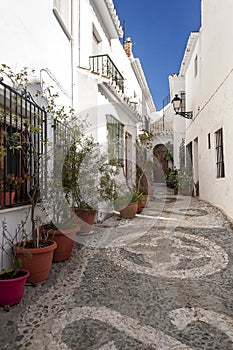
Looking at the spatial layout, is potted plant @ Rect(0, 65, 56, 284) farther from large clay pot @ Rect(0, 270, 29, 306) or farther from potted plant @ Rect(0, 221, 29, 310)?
large clay pot @ Rect(0, 270, 29, 306)

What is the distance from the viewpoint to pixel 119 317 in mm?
2795

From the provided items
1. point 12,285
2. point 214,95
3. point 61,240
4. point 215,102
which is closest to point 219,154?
point 215,102

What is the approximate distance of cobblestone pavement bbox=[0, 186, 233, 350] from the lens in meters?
2.46

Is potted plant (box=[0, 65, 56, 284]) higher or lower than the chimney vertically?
lower

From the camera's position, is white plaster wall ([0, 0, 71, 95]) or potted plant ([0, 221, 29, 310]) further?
white plaster wall ([0, 0, 71, 95])

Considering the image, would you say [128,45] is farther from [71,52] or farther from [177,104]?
[71,52]

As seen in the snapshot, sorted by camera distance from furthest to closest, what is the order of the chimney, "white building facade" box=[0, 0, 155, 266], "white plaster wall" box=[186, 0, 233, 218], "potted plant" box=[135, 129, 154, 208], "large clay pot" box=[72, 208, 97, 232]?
the chimney → "potted plant" box=[135, 129, 154, 208] → "white plaster wall" box=[186, 0, 233, 218] → "large clay pot" box=[72, 208, 97, 232] → "white building facade" box=[0, 0, 155, 266]

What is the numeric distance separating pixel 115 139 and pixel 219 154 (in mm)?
3287

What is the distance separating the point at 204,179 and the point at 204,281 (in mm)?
6770

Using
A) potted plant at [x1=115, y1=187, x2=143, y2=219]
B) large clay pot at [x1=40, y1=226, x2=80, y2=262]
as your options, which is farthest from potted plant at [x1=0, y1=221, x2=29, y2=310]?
potted plant at [x1=115, y1=187, x2=143, y2=219]

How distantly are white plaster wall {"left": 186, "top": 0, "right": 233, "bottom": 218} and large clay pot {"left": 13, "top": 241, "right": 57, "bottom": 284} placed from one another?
490 cm

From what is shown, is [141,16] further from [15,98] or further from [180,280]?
[180,280]

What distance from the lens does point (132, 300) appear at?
3.16 meters

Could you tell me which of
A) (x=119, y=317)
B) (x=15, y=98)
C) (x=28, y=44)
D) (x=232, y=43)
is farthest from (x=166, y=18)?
(x=119, y=317)
